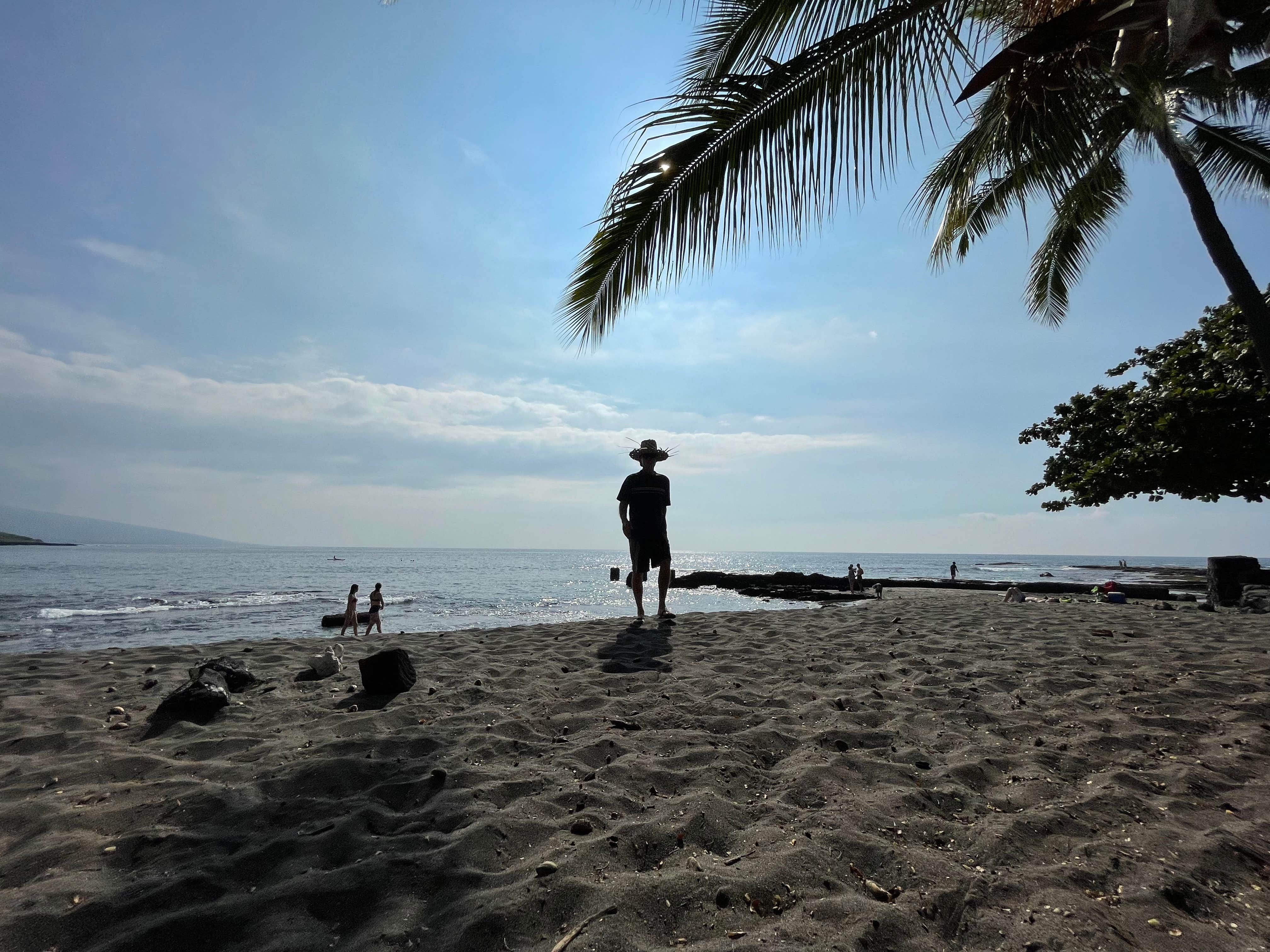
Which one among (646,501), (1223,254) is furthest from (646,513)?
(1223,254)

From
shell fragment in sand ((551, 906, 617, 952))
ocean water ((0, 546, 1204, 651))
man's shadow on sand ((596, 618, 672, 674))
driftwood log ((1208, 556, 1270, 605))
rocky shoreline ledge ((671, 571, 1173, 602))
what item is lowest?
ocean water ((0, 546, 1204, 651))

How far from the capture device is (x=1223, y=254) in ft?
21.9

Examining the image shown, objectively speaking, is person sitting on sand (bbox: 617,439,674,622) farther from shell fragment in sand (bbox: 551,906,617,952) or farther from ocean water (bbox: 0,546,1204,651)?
shell fragment in sand (bbox: 551,906,617,952)

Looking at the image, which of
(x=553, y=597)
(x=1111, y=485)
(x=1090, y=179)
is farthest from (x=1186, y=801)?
(x=553, y=597)

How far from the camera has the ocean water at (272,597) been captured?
14445mm

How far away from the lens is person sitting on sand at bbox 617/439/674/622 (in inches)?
298

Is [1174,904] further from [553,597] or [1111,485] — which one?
[553,597]

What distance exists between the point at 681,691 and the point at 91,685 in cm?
474

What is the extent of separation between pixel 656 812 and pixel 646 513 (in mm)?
5320

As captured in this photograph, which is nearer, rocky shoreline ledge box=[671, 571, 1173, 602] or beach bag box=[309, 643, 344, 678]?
beach bag box=[309, 643, 344, 678]

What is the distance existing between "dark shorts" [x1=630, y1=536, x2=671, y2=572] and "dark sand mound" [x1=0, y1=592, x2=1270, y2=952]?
302 cm

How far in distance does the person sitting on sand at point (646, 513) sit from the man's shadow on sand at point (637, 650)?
56 cm

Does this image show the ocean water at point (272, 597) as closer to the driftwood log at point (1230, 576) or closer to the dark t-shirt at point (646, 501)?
the dark t-shirt at point (646, 501)

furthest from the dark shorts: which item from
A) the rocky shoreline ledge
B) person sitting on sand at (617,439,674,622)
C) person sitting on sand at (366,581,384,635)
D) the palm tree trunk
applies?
the rocky shoreline ledge
